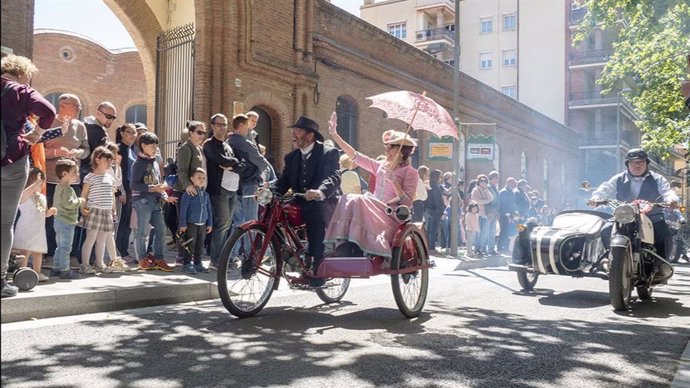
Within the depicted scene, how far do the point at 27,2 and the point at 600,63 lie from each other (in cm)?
4957

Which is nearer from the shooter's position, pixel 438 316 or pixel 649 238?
pixel 438 316

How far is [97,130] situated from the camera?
8.57 m

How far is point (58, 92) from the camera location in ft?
103

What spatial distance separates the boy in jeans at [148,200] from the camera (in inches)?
336

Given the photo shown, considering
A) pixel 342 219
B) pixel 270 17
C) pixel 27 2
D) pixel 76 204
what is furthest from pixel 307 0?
pixel 342 219

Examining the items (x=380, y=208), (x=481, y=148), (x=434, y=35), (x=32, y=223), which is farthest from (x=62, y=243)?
(x=434, y=35)

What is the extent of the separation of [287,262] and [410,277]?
4.03ft

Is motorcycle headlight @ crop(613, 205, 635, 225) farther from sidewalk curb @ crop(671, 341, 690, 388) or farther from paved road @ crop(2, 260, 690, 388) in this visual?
sidewalk curb @ crop(671, 341, 690, 388)

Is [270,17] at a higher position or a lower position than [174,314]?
higher

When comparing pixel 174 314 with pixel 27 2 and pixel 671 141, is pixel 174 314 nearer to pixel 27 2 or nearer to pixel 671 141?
pixel 27 2

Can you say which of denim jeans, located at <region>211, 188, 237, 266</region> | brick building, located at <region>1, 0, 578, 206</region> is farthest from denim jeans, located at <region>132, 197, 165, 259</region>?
brick building, located at <region>1, 0, 578, 206</region>

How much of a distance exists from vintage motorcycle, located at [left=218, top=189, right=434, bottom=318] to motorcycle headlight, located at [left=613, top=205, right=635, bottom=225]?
2.42 meters

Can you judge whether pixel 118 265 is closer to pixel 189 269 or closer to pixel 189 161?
pixel 189 269

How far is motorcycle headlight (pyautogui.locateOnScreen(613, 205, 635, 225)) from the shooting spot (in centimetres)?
732
